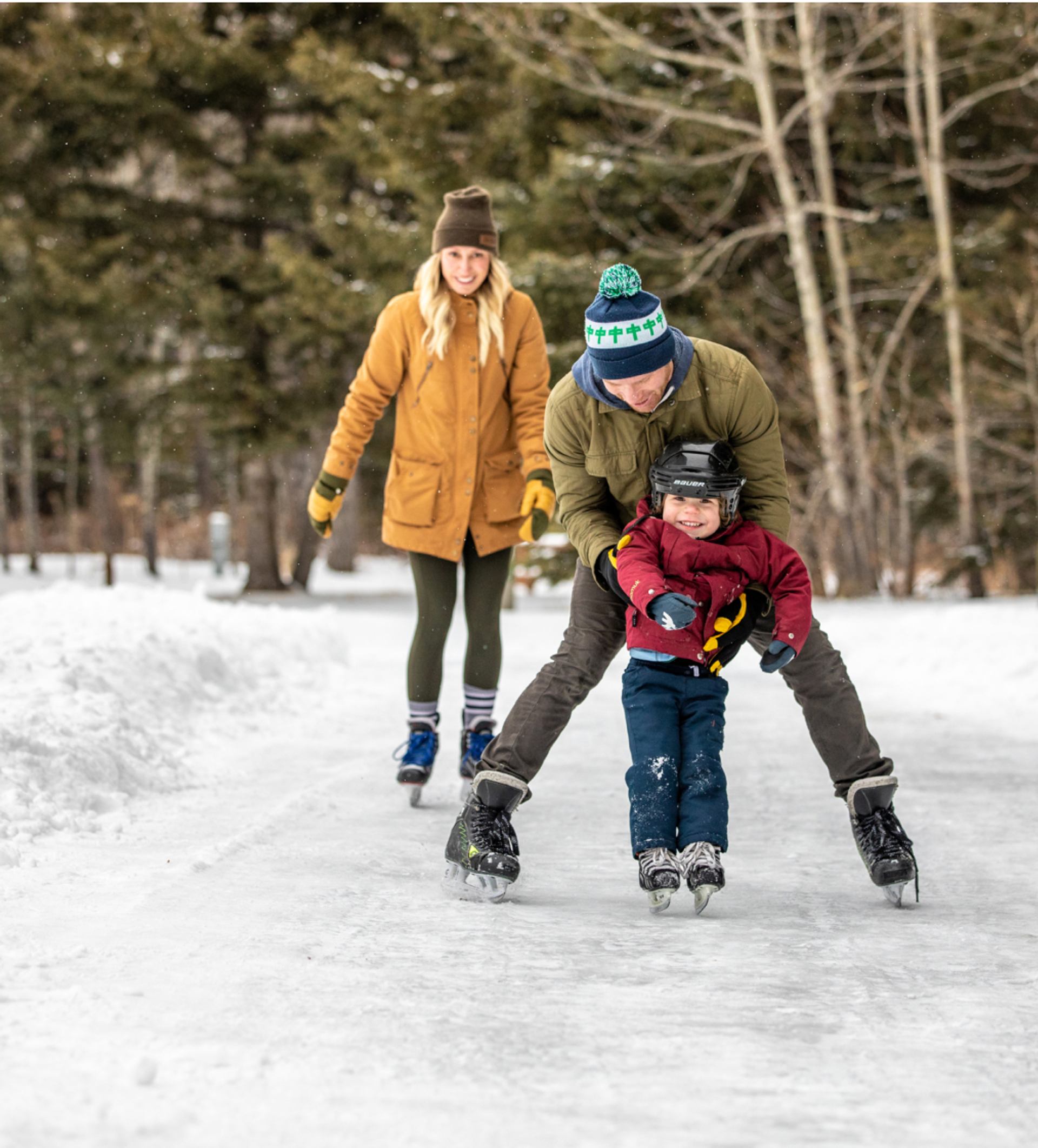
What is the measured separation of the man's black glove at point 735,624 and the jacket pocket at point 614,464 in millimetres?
452

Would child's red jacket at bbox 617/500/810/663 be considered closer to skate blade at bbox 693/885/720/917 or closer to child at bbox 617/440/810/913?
child at bbox 617/440/810/913

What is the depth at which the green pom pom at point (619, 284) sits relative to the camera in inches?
134

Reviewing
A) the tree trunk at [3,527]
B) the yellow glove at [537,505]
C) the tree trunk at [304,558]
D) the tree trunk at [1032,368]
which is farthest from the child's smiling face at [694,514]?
the tree trunk at [3,527]

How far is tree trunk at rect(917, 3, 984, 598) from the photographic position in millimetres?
17484

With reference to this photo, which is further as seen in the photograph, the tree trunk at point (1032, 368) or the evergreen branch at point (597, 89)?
the tree trunk at point (1032, 368)

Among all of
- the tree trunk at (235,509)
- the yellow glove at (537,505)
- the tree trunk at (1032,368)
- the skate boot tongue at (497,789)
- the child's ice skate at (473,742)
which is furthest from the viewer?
the tree trunk at (235,509)

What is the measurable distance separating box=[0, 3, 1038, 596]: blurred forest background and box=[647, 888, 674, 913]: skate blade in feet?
41.8

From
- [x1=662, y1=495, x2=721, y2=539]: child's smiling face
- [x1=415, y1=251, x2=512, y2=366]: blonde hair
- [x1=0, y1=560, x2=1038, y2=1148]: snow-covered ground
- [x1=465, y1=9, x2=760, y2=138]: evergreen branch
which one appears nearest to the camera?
[x1=0, y1=560, x2=1038, y2=1148]: snow-covered ground

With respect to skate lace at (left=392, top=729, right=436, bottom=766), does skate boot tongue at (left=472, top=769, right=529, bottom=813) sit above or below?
above

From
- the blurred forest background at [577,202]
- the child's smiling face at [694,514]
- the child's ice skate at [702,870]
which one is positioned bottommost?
the child's ice skate at [702,870]

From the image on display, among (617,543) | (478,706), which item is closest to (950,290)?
(478,706)

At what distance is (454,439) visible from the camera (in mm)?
4871

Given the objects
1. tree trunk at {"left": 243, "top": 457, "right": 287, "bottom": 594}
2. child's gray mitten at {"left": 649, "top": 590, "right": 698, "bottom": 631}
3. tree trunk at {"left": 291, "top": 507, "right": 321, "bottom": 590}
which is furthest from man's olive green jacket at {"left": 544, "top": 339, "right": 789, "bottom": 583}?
tree trunk at {"left": 291, "top": 507, "right": 321, "bottom": 590}

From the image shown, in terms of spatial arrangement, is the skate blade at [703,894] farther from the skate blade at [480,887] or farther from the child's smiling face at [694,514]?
the child's smiling face at [694,514]
